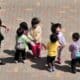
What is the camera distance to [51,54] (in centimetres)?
1230

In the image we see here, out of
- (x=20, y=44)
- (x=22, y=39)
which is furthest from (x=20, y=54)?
(x=22, y=39)

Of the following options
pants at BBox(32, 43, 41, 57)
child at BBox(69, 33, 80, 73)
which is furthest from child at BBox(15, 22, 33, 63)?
child at BBox(69, 33, 80, 73)

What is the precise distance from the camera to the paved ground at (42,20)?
12344mm

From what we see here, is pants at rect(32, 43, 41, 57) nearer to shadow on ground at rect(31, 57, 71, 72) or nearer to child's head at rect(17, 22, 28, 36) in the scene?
shadow on ground at rect(31, 57, 71, 72)

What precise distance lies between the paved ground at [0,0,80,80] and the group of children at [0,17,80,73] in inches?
9.5

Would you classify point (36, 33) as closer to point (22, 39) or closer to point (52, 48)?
point (22, 39)

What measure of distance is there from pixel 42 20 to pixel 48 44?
10.6 ft

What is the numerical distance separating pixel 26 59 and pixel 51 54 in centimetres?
108

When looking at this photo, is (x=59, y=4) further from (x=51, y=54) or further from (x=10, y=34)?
(x=51, y=54)

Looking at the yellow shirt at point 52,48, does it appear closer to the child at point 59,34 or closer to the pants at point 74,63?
the child at point 59,34

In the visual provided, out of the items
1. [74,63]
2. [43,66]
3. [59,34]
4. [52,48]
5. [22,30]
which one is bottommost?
[43,66]

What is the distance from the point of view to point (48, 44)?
40.5 feet

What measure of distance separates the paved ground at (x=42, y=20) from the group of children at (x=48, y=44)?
240mm

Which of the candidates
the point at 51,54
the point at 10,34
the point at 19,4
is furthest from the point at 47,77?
the point at 19,4
